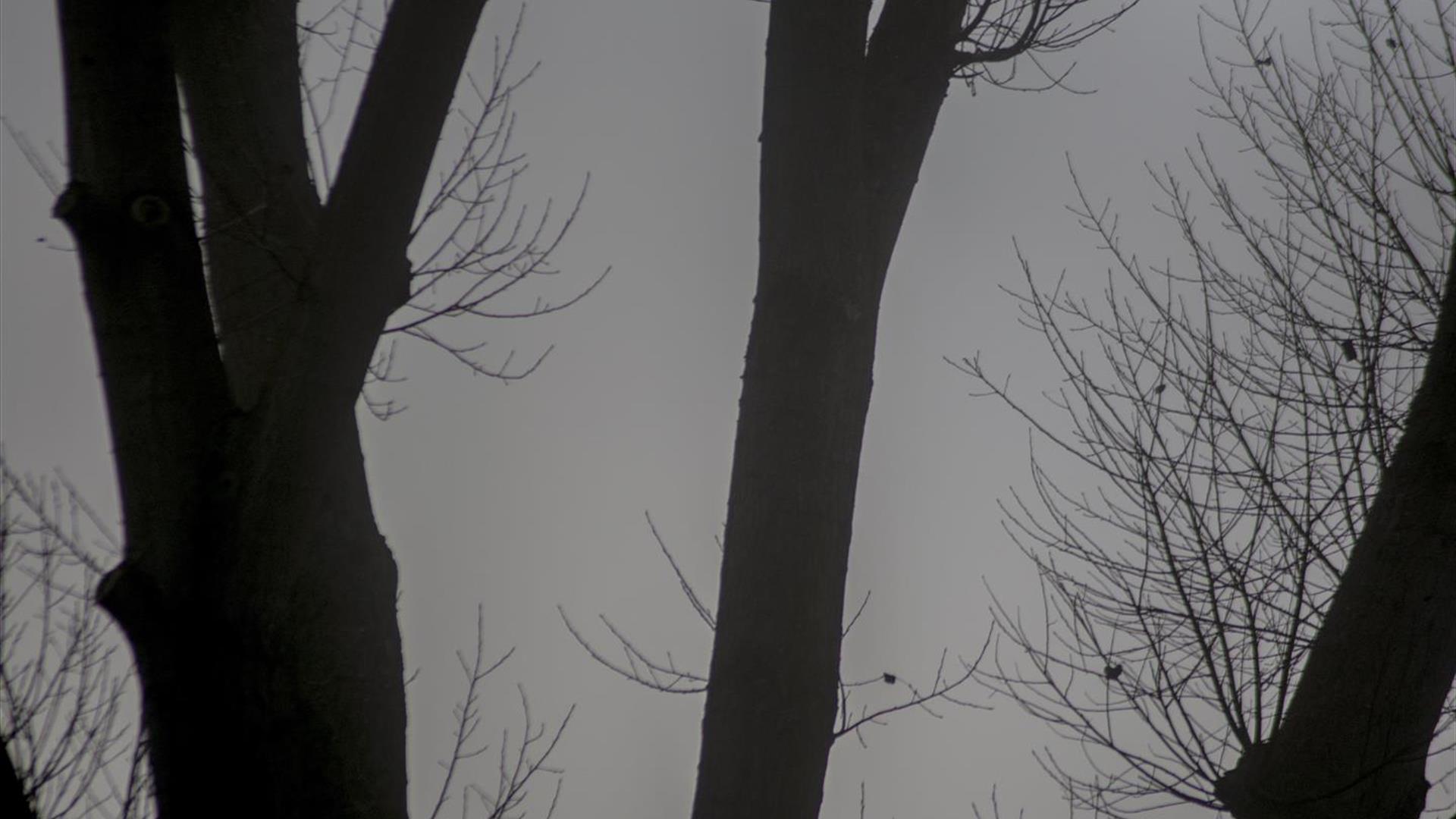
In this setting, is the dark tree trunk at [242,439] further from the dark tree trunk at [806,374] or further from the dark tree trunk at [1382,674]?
the dark tree trunk at [1382,674]

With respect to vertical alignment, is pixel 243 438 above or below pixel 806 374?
below

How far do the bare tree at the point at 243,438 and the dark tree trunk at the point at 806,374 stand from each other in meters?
0.73

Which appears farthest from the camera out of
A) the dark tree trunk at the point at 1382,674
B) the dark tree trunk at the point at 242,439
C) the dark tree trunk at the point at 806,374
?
the dark tree trunk at the point at 806,374

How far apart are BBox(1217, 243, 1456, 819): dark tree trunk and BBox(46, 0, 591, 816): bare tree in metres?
1.70

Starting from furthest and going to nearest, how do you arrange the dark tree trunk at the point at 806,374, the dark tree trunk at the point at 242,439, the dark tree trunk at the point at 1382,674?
the dark tree trunk at the point at 806,374, the dark tree trunk at the point at 1382,674, the dark tree trunk at the point at 242,439

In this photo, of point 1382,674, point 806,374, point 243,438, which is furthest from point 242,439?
point 1382,674

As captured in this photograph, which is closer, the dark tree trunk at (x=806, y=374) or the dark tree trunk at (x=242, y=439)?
the dark tree trunk at (x=242, y=439)

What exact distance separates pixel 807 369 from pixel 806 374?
0.01 metres

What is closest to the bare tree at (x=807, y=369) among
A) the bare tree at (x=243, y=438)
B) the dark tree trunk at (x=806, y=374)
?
the dark tree trunk at (x=806, y=374)

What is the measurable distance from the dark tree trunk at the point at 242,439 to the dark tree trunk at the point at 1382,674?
5.59 ft

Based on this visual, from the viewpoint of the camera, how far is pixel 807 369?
2717mm

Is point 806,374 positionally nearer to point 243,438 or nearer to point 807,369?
point 807,369

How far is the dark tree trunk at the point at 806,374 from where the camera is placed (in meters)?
2.51

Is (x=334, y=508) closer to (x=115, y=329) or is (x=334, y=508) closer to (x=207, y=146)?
(x=115, y=329)
